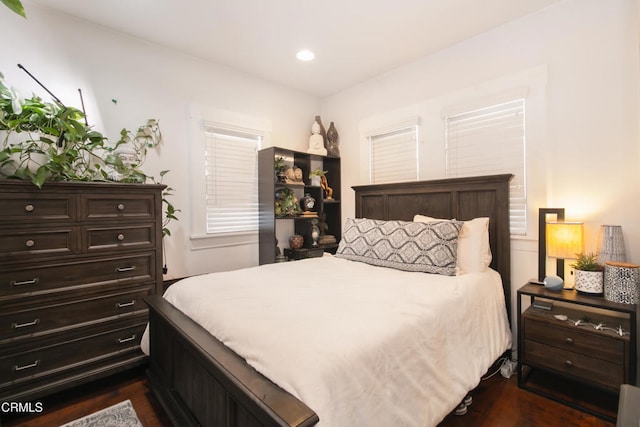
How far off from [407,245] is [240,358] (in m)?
1.59

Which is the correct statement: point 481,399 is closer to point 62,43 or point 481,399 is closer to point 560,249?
point 560,249

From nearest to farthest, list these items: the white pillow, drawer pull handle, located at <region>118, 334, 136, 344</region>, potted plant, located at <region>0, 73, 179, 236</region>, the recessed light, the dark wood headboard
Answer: potted plant, located at <region>0, 73, 179, 236</region>, drawer pull handle, located at <region>118, 334, 136, 344</region>, the white pillow, the dark wood headboard, the recessed light

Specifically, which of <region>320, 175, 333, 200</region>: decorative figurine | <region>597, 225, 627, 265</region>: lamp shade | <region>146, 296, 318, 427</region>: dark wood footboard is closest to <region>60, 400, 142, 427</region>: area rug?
<region>146, 296, 318, 427</region>: dark wood footboard

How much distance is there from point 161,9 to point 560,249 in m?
3.36

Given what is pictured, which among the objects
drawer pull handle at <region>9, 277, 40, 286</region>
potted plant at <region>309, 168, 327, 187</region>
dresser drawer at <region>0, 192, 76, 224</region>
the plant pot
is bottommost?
the plant pot

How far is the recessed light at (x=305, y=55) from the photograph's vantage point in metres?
2.88

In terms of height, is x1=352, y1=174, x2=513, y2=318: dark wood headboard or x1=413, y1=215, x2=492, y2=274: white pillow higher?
x1=352, y1=174, x2=513, y2=318: dark wood headboard

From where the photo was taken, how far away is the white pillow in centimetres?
228

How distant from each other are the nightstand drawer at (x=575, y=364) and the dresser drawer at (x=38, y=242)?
310 centimetres

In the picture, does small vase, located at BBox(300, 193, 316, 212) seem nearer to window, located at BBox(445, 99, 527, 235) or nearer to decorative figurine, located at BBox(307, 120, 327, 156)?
decorative figurine, located at BBox(307, 120, 327, 156)

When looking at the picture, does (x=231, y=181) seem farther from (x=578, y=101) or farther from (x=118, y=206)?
(x=578, y=101)

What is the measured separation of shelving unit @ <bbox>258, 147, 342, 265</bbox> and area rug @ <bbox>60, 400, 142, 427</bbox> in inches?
68.4

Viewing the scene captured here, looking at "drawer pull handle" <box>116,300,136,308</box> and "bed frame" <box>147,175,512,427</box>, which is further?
"drawer pull handle" <box>116,300,136,308</box>

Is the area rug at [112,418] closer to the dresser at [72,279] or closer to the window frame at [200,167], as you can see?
the dresser at [72,279]
